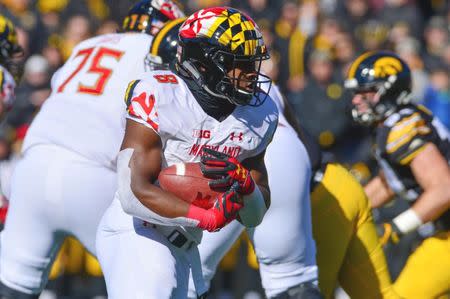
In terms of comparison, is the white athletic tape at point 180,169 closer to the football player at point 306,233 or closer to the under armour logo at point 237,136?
the under armour logo at point 237,136

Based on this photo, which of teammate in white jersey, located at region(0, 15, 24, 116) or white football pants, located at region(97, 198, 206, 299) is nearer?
white football pants, located at region(97, 198, 206, 299)

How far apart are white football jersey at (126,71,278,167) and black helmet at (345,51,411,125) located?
1.55 meters

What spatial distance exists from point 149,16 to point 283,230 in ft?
4.92

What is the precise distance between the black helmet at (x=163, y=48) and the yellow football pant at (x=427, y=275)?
1.78m

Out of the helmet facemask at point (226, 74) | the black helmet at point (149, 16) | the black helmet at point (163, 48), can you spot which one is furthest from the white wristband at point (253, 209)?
the black helmet at point (149, 16)

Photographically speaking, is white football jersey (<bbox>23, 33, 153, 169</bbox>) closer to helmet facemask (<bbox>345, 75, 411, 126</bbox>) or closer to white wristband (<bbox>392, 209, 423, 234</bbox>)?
helmet facemask (<bbox>345, 75, 411, 126</bbox>)

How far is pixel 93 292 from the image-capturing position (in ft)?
26.0

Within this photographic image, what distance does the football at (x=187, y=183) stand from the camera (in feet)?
13.1

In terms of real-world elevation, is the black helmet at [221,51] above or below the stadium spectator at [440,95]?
above

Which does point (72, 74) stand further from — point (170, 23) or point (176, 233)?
point (176, 233)

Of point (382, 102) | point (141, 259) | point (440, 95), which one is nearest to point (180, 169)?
point (141, 259)

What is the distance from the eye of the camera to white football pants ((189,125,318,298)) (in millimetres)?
4910

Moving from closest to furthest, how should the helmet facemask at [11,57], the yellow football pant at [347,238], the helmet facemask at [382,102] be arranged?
the yellow football pant at [347,238]
the helmet facemask at [382,102]
the helmet facemask at [11,57]

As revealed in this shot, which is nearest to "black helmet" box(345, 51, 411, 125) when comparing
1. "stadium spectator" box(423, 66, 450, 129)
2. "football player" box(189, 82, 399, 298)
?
"football player" box(189, 82, 399, 298)
